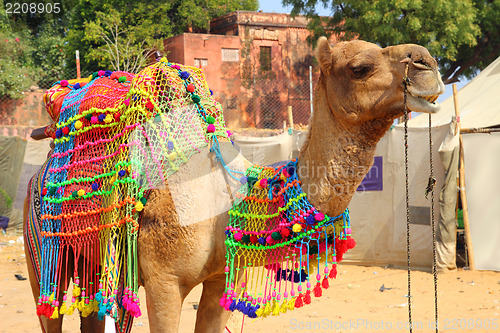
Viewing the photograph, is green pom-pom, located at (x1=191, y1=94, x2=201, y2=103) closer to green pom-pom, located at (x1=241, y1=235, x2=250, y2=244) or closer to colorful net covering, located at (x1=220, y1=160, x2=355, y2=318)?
colorful net covering, located at (x1=220, y1=160, x2=355, y2=318)

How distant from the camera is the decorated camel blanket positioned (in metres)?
2.79

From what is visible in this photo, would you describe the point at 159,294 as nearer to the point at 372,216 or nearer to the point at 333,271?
the point at 333,271

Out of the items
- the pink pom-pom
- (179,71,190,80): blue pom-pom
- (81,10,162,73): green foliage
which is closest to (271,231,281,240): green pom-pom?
the pink pom-pom

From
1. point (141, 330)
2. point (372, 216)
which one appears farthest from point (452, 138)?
point (141, 330)

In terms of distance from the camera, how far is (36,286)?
3.86m

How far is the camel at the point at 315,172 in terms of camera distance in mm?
2492

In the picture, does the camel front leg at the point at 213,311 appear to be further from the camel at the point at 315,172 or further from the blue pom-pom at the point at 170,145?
the blue pom-pom at the point at 170,145

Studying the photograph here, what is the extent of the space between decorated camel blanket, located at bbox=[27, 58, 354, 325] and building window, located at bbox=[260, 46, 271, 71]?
65.7ft

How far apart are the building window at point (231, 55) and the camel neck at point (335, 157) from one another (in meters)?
20.2

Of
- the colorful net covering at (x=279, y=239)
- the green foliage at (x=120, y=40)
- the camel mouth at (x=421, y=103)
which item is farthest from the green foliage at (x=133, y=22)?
the camel mouth at (x=421, y=103)

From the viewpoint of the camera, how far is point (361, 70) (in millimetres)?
2549

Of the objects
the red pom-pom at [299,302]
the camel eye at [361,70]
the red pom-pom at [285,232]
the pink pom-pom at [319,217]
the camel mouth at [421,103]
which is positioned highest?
the camel eye at [361,70]

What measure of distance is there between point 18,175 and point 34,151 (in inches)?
23.4

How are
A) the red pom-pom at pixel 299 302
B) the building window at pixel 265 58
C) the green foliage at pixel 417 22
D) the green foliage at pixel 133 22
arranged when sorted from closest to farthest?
1. the red pom-pom at pixel 299 302
2. the green foliage at pixel 417 22
3. the green foliage at pixel 133 22
4. the building window at pixel 265 58
